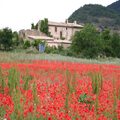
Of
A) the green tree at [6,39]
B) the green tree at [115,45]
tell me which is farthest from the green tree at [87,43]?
the green tree at [6,39]

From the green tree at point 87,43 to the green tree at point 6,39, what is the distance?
604 inches

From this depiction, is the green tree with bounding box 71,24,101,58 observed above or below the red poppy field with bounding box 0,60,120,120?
below

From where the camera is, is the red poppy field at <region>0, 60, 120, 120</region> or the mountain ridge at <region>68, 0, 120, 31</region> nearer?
the red poppy field at <region>0, 60, 120, 120</region>

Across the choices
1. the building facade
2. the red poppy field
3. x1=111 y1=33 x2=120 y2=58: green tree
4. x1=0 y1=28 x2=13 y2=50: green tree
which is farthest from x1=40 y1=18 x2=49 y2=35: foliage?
the red poppy field

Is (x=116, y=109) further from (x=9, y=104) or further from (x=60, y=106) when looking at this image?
(x=9, y=104)

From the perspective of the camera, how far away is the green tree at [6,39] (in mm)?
76250

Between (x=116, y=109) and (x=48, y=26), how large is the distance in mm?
101966

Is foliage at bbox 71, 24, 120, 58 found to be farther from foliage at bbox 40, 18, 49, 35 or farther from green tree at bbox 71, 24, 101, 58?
foliage at bbox 40, 18, 49, 35

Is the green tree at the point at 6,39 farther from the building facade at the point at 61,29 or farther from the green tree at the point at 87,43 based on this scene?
the building facade at the point at 61,29

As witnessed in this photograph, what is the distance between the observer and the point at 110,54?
230 feet

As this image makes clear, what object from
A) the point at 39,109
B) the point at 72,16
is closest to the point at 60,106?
the point at 39,109

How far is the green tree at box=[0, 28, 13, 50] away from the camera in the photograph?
3002 inches

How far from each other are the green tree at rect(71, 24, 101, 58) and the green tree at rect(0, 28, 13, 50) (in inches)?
604

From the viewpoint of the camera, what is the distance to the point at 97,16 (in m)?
192
